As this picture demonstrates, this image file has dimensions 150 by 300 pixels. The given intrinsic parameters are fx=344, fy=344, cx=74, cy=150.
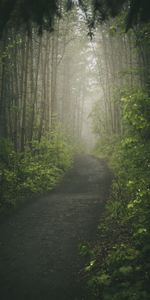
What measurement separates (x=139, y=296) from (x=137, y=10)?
369cm

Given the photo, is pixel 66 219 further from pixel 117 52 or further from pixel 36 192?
pixel 117 52

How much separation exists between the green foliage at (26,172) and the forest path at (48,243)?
471mm

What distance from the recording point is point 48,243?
24.9 ft

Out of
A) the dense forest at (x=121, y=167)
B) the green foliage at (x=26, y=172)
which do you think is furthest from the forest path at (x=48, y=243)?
the green foliage at (x=26, y=172)

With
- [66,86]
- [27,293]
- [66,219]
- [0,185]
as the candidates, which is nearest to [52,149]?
[0,185]

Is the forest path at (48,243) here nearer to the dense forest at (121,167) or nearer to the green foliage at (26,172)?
the dense forest at (121,167)

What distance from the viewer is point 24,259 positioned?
6.89 m

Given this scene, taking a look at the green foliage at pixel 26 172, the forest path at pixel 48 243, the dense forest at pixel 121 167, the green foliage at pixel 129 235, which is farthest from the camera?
the green foliage at pixel 26 172

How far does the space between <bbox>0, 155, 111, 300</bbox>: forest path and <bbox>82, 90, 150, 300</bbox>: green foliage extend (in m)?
0.39

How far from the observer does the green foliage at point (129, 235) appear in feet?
16.2

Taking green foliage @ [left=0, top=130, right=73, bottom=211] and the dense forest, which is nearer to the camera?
the dense forest

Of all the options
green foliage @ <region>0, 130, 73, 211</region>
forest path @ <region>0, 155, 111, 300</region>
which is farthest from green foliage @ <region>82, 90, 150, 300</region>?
green foliage @ <region>0, 130, 73, 211</region>

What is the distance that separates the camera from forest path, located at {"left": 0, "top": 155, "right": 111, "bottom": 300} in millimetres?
5866

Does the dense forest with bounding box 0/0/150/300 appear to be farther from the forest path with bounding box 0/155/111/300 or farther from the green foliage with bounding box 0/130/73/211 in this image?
the forest path with bounding box 0/155/111/300
